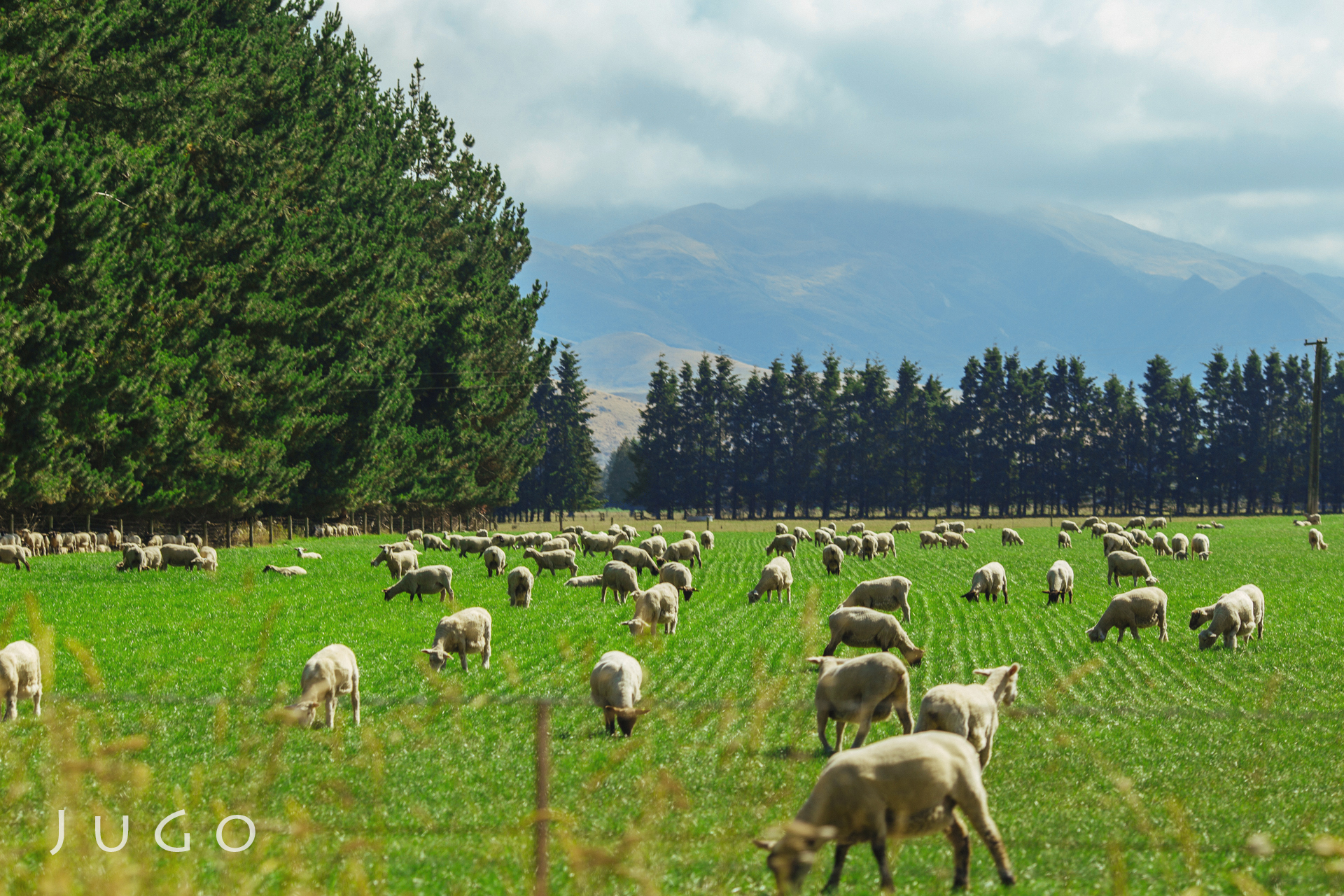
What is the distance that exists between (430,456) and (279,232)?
70.3ft

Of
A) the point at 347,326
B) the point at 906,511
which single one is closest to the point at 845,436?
the point at 906,511

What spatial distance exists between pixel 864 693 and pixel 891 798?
475cm

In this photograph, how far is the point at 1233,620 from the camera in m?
20.3

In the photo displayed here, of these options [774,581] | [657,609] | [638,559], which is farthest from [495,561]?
[657,609]

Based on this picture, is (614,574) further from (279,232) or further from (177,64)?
(279,232)

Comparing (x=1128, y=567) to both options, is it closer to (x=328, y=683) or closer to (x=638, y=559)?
(x=638, y=559)

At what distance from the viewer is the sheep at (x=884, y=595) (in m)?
23.7

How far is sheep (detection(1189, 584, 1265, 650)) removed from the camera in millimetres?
20297

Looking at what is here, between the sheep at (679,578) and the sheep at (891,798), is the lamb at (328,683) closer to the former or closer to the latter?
the sheep at (891,798)

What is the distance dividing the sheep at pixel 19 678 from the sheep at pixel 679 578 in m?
16.7

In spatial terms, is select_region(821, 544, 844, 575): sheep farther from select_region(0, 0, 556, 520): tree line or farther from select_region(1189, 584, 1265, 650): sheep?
select_region(0, 0, 556, 520): tree line

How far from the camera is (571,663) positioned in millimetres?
17828

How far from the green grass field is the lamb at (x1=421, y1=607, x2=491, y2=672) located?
0.41 meters

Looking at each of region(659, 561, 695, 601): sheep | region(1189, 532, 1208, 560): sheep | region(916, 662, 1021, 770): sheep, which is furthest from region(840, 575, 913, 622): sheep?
region(1189, 532, 1208, 560): sheep
